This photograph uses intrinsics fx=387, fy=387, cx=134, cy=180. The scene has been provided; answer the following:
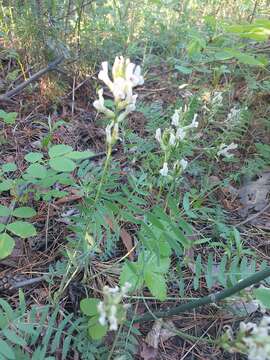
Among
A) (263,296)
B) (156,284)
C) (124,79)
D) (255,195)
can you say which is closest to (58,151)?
(124,79)

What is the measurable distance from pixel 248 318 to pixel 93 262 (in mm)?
726

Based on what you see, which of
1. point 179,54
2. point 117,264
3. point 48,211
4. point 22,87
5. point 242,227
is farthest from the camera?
point 179,54

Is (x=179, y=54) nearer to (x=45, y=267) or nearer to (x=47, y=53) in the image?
(x=47, y=53)

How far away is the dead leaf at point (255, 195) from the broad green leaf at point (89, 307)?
3.80ft

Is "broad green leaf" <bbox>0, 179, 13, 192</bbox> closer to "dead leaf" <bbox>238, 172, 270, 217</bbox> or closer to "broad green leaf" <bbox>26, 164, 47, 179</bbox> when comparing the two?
"broad green leaf" <bbox>26, 164, 47, 179</bbox>

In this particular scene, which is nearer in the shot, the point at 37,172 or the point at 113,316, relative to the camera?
the point at 113,316

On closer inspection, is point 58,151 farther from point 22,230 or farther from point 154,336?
point 154,336

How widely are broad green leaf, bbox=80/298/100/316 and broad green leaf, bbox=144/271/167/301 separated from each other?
8.8 inches

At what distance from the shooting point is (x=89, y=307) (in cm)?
145

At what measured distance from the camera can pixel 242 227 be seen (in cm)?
216

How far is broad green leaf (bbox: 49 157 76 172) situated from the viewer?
5.15 feet

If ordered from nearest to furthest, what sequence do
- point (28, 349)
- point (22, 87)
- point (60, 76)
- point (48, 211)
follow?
point (28, 349) → point (48, 211) → point (22, 87) → point (60, 76)

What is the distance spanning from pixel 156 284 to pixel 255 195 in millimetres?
1080

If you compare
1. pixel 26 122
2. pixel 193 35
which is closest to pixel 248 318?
pixel 193 35
